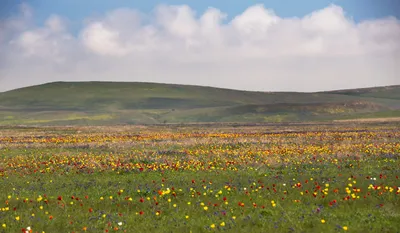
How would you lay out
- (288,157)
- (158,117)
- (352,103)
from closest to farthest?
1. (288,157)
2. (158,117)
3. (352,103)

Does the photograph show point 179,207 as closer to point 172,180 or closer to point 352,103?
point 172,180

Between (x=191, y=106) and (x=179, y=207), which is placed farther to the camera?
(x=191, y=106)

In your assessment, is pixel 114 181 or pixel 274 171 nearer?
pixel 114 181

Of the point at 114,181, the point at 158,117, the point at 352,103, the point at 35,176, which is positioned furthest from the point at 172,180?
the point at 352,103

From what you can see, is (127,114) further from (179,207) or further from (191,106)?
(179,207)

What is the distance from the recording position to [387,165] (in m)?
21.1

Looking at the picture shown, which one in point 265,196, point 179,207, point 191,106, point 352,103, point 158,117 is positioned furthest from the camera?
point 191,106

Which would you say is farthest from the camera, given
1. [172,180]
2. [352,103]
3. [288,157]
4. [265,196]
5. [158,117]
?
[352,103]

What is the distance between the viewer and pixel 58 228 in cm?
1155

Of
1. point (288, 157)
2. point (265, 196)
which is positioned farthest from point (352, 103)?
point (265, 196)

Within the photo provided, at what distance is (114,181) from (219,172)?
14.6ft

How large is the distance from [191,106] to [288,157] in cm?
17210

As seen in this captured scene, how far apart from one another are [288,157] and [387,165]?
18.1 ft

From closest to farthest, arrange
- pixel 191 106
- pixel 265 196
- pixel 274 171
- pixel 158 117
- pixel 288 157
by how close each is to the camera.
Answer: pixel 265 196 < pixel 274 171 < pixel 288 157 < pixel 158 117 < pixel 191 106
